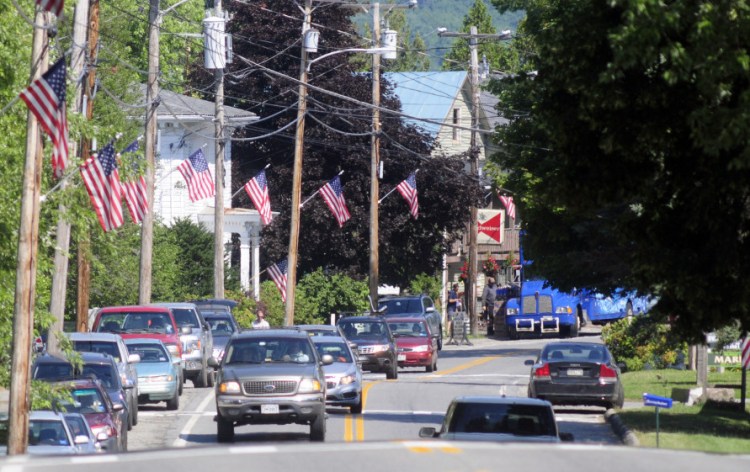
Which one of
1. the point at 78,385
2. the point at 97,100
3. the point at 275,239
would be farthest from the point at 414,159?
the point at 78,385

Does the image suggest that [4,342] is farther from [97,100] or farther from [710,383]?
[97,100]

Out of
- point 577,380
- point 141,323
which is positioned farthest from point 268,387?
point 141,323

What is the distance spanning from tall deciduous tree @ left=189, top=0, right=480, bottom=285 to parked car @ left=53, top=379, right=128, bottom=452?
3642 cm

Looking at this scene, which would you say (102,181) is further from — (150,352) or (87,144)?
(87,144)

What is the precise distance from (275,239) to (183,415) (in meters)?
31.0

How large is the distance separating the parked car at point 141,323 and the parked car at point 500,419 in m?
16.4

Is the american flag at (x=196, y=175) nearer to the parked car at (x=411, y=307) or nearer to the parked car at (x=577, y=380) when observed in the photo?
the parked car at (x=411, y=307)

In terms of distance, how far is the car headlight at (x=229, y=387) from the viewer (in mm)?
22734

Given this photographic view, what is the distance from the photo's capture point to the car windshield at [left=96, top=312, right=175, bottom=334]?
32.8 metres

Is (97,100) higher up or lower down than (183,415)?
higher up

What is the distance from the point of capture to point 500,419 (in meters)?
16.7

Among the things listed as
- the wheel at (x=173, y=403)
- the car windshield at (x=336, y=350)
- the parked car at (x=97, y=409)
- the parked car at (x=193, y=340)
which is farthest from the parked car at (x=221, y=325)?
the parked car at (x=97, y=409)

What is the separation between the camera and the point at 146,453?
836cm

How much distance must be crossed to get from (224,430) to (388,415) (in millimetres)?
5786
